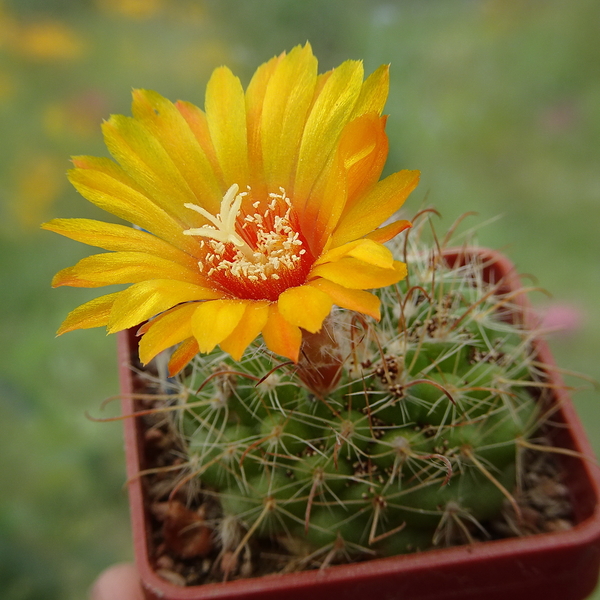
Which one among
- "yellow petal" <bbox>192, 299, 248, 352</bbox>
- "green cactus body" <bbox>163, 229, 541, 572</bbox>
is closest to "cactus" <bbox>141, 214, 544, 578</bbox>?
"green cactus body" <bbox>163, 229, 541, 572</bbox>

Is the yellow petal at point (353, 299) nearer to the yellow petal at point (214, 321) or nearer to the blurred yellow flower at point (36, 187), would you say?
the yellow petal at point (214, 321)

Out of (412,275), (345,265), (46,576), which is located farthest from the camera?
(46,576)

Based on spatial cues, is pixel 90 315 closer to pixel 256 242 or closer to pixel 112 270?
pixel 112 270

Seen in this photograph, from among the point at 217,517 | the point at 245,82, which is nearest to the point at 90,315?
the point at 217,517

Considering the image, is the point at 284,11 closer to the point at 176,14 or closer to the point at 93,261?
the point at 176,14

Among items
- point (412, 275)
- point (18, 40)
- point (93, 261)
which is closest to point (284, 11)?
point (18, 40)

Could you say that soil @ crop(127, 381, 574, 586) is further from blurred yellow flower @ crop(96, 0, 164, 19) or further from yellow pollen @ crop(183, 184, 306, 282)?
→ blurred yellow flower @ crop(96, 0, 164, 19)

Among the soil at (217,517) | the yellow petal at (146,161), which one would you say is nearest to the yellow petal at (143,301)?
the yellow petal at (146,161)

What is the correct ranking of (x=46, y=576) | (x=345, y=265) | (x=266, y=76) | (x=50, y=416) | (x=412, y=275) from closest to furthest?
(x=345, y=265), (x=266, y=76), (x=412, y=275), (x=46, y=576), (x=50, y=416)
